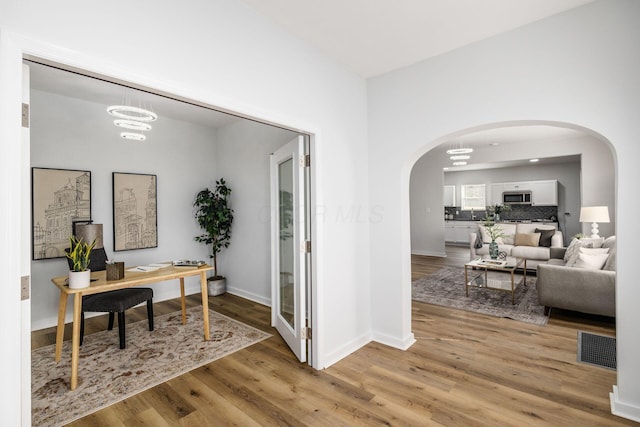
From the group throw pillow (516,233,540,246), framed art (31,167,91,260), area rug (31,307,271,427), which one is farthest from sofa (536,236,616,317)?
framed art (31,167,91,260)

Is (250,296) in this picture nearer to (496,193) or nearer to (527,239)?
(527,239)

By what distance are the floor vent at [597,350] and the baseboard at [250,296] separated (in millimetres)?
3565

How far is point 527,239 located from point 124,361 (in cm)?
755

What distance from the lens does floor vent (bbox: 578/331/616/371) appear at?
8.96ft

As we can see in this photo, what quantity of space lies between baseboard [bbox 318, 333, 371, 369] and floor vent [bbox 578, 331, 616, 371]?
1.92 meters

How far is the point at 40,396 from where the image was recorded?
91.1 inches

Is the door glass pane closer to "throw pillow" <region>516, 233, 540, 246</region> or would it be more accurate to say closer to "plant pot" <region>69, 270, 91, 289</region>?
"plant pot" <region>69, 270, 91, 289</region>

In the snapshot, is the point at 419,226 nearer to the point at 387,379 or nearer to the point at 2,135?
the point at 387,379

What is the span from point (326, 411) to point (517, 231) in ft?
23.1

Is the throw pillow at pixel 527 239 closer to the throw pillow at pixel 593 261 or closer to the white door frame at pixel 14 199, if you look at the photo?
the throw pillow at pixel 593 261

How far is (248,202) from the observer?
4.86 meters

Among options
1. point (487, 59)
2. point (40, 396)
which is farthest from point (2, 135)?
point (487, 59)

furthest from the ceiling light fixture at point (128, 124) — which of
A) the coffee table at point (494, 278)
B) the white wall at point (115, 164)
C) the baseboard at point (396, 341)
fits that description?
the coffee table at point (494, 278)

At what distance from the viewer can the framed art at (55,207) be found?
142 inches
